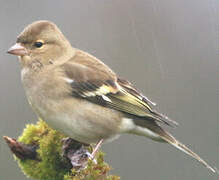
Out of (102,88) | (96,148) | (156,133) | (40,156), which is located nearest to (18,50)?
(102,88)

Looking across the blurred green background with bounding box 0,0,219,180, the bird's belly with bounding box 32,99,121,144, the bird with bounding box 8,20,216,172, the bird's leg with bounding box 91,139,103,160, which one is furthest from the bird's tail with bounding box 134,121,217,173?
the blurred green background with bounding box 0,0,219,180

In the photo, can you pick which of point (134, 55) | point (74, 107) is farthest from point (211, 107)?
point (74, 107)

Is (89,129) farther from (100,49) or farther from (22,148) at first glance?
(100,49)

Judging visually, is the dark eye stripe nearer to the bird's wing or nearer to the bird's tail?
the bird's wing

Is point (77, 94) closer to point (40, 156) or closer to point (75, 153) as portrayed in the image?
point (75, 153)

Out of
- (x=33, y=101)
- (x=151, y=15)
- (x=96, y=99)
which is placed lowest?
(x=33, y=101)

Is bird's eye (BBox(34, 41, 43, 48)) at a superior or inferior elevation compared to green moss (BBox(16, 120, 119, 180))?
superior
